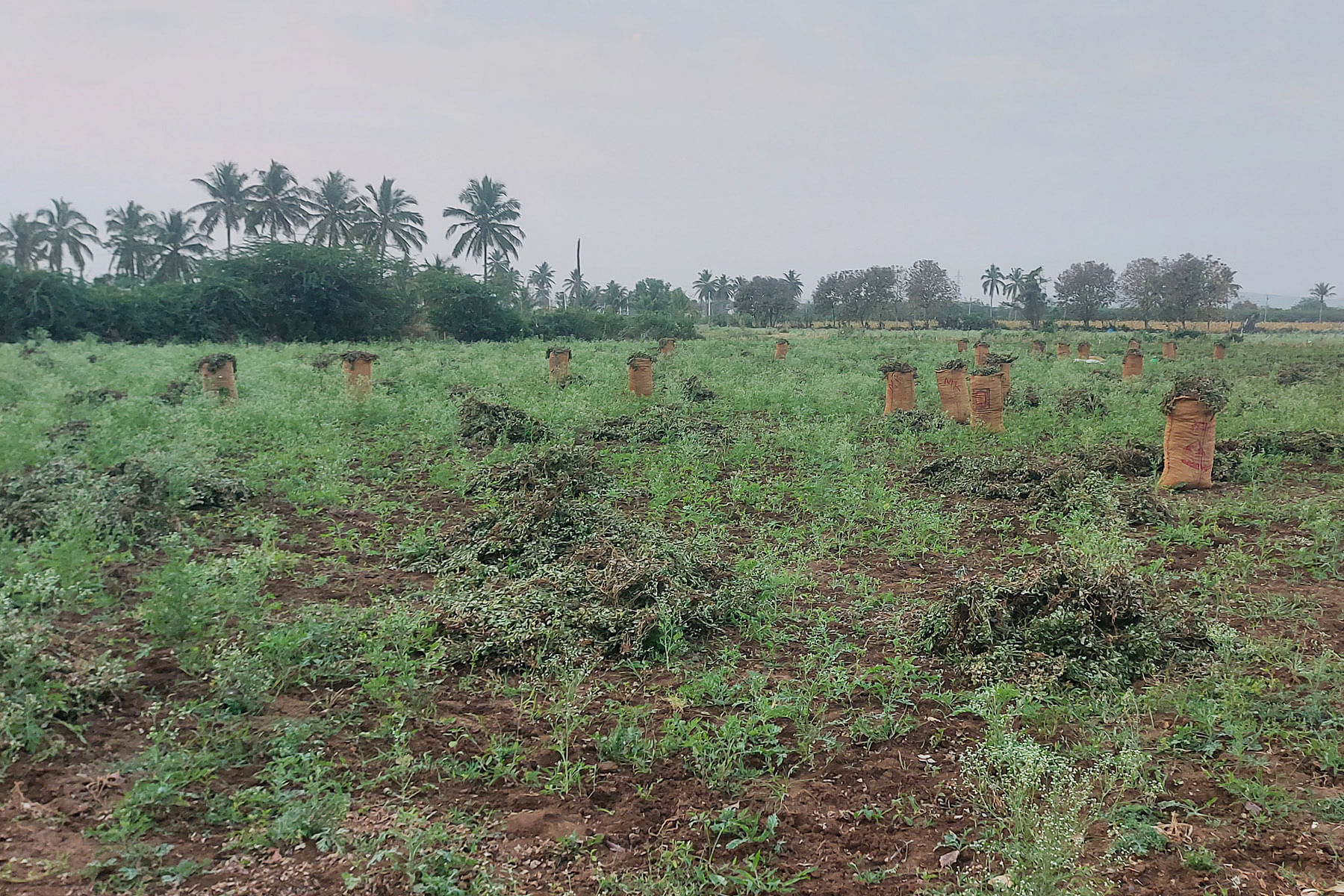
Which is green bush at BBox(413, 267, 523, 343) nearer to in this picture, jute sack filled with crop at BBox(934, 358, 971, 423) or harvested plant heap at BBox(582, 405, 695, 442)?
harvested plant heap at BBox(582, 405, 695, 442)

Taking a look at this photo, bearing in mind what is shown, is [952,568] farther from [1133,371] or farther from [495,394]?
[1133,371]

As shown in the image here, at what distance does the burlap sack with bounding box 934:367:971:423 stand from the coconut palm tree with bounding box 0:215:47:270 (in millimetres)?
53768

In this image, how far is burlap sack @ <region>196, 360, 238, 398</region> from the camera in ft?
34.3

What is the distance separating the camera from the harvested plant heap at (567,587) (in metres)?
3.78

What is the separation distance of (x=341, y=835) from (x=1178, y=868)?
2.60 m

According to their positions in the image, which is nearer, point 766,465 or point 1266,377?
point 766,465

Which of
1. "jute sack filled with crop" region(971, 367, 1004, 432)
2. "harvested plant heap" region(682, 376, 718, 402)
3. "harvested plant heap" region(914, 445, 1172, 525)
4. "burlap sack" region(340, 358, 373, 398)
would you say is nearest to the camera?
"harvested plant heap" region(914, 445, 1172, 525)

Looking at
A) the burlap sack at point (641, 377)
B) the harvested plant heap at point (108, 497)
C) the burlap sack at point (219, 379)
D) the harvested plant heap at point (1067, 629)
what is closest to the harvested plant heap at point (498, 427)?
the harvested plant heap at point (108, 497)

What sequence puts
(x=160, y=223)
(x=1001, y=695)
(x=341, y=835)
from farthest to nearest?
(x=160, y=223) → (x=1001, y=695) → (x=341, y=835)

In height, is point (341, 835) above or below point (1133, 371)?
below

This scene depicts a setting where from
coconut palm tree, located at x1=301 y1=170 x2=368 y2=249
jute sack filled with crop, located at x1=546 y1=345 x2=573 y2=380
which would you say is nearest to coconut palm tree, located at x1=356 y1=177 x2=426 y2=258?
coconut palm tree, located at x1=301 y1=170 x2=368 y2=249

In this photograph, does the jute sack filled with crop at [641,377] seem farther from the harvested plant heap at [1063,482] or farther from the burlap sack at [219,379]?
the burlap sack at [219,379]

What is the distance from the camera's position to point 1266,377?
16406 millimetres

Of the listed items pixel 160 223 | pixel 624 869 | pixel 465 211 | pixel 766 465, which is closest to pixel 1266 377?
pixel 766 465
